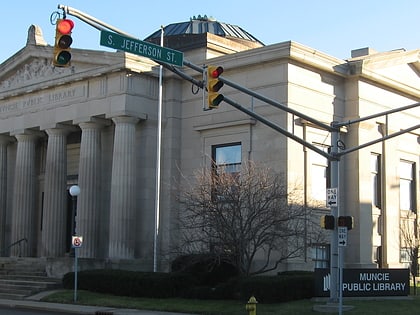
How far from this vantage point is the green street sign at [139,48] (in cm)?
1772

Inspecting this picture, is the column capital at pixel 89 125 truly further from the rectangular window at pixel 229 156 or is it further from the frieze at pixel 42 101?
the rectangular window at pixel 229 156

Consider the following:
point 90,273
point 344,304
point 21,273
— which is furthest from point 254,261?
point 21,273

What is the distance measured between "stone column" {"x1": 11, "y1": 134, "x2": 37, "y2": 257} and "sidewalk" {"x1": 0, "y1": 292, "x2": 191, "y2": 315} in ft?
33.6

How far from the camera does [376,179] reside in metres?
38.9

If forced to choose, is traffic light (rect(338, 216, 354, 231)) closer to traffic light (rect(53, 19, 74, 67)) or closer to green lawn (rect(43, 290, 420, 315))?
green lawn (rect(43, 290, 420, 315))

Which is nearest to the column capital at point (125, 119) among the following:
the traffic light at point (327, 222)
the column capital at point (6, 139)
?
the column capital at point (6, 139)

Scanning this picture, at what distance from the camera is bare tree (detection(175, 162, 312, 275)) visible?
93.3 ft

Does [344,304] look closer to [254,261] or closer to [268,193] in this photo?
[268,193]

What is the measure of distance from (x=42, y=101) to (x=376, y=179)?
18931mm

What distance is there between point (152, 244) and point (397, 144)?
14.6m

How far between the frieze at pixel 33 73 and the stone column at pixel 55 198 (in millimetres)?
3277

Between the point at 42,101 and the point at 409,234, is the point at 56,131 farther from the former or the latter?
the point at 409,234

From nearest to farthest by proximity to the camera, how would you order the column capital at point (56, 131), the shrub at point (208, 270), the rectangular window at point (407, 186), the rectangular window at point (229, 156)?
the shrub at point (208, 270)
the rectangular window at point (229, 156)
the column capital at point (56, 131)
the rectangular window at point (407, 186)

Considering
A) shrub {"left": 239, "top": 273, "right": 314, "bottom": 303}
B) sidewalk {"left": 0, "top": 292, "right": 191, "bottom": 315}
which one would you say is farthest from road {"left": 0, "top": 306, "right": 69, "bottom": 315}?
shrub {"left": 239, "top": 273, "right": 314, "bottom": 303}
